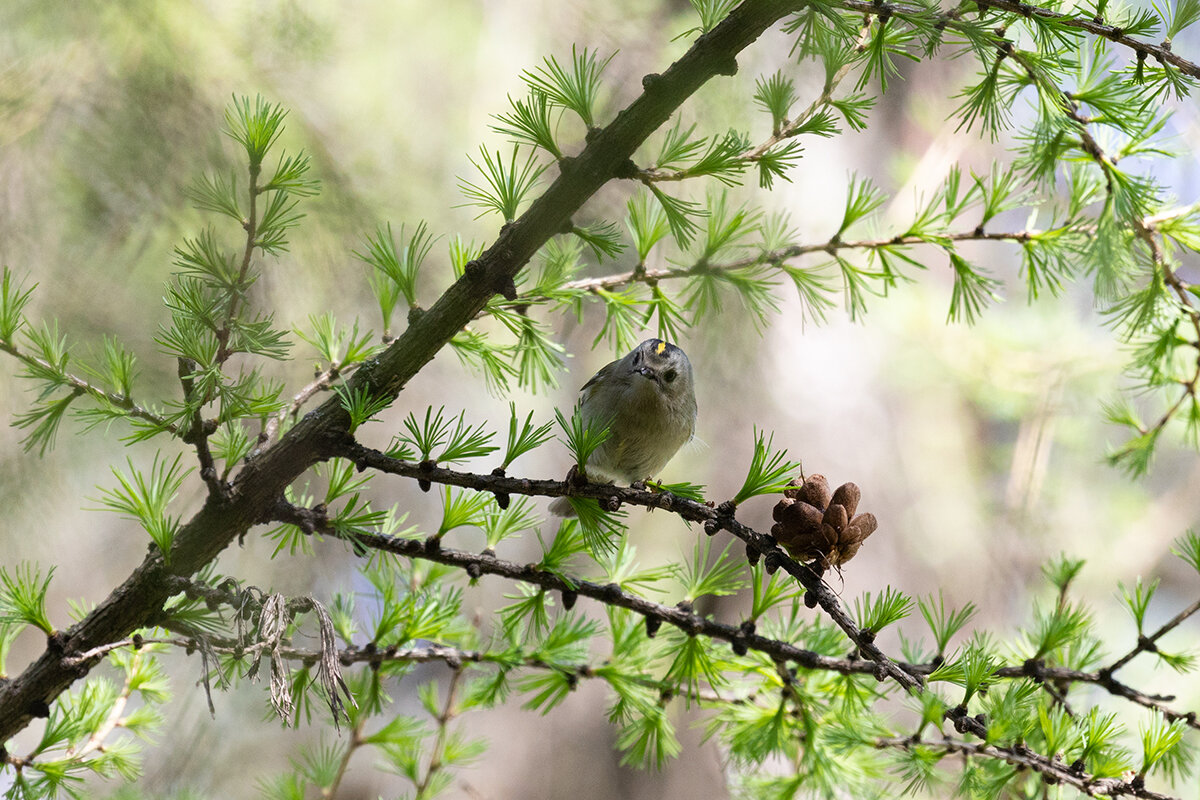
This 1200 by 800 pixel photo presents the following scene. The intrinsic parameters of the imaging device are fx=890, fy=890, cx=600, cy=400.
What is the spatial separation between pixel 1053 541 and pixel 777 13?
3.15 meters

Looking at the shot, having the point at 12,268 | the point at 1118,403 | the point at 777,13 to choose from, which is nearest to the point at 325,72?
the point at 12,268

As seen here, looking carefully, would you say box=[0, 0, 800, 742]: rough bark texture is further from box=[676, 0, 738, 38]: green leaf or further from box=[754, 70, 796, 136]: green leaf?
box=[754, 70, 796, 136]: green leaf

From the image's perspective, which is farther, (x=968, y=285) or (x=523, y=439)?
(x=968, y=285)

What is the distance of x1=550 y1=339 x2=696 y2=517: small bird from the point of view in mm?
1628

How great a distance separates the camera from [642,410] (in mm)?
1626

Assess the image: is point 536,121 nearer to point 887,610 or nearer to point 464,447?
point 464,447

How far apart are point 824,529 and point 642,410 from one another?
0.74 meters

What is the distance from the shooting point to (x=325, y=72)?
2053 mm

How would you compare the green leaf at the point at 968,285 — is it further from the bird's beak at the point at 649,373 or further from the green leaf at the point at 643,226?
the bird's beak at the point at 649,373

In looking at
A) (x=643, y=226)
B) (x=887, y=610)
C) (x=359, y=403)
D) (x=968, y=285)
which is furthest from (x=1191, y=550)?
(x=359, y=403)

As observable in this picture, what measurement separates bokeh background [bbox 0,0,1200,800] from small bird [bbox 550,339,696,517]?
0.97ft

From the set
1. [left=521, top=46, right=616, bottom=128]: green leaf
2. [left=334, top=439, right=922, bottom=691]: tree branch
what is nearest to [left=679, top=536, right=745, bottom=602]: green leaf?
[left=334, top=439, right=922, bottom=691]: tree branch

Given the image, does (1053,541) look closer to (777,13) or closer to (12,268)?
(777,13)

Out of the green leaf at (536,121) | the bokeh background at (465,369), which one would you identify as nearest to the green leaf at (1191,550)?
the bokeh background at (465,369)
